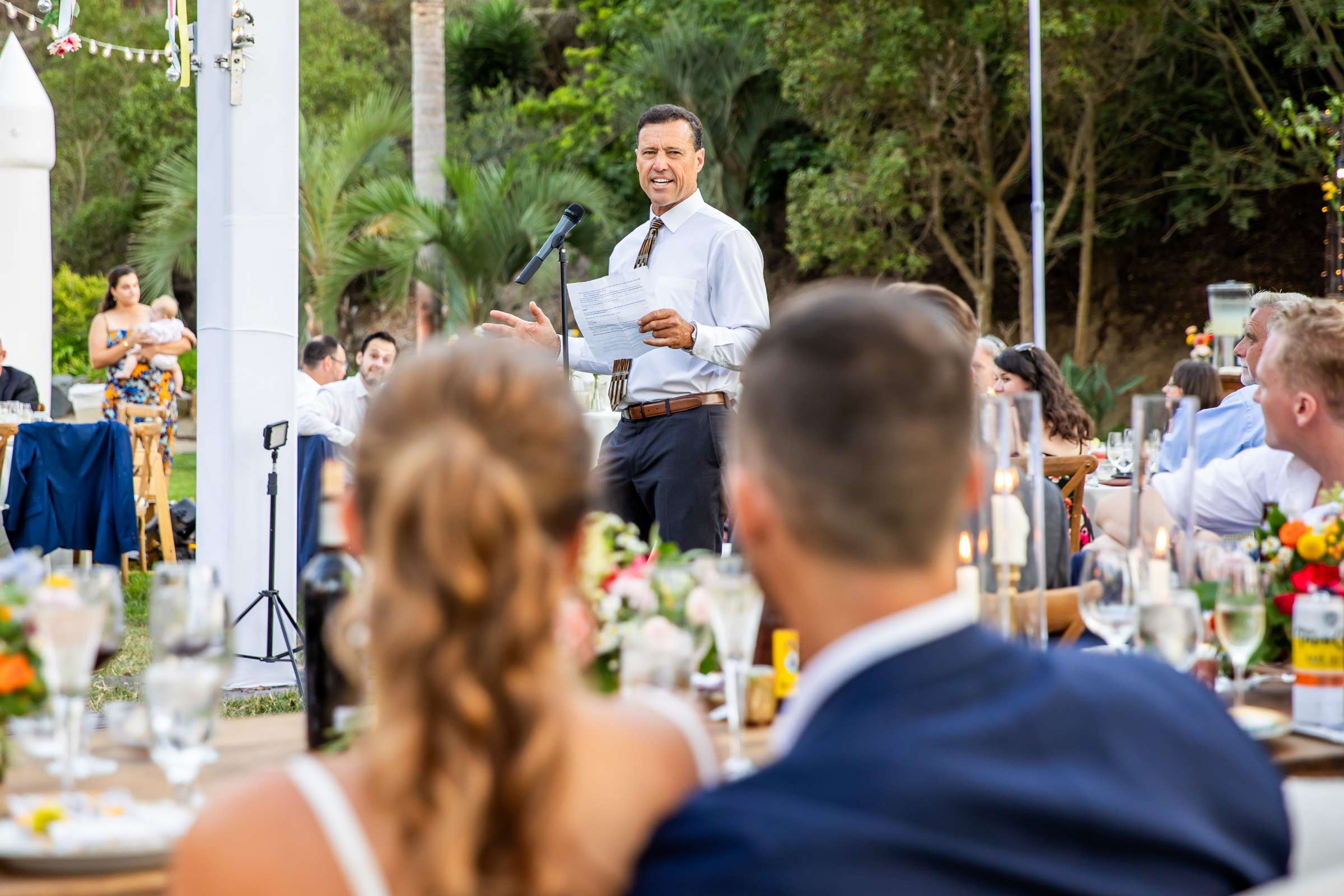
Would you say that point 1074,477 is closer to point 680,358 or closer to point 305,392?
point 680,358

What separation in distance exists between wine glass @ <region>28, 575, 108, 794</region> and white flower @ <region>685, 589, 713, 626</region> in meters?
0.71

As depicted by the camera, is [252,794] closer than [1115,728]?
Yes

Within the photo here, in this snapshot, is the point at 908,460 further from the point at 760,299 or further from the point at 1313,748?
the point at 760,299

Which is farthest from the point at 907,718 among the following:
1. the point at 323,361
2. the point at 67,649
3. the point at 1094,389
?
the point at 1094,389

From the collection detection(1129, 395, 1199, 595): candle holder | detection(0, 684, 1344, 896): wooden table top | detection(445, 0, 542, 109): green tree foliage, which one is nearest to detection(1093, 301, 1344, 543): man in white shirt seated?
detection(1129, 395, 1199, 595): candle holder

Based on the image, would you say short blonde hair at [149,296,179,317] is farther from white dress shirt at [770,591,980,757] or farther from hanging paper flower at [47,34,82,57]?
white dress shirt at [770,591,980,757]

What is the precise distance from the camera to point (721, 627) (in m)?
1.82

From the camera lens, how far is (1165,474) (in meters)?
2.46

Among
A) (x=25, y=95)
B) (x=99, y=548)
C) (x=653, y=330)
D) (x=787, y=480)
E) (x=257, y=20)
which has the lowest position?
(x=99, y=548)

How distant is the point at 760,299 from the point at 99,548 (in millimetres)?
4483

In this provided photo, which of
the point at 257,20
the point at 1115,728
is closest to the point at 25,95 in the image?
the point at 257,20

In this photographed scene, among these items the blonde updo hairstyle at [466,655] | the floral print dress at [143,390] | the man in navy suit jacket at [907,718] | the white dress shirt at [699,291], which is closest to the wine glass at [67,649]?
the blonde updo hairstyle at [466,655]

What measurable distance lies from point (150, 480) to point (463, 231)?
6.59 metres

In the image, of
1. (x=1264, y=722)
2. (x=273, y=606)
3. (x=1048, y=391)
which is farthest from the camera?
(x=1048, y=391)
